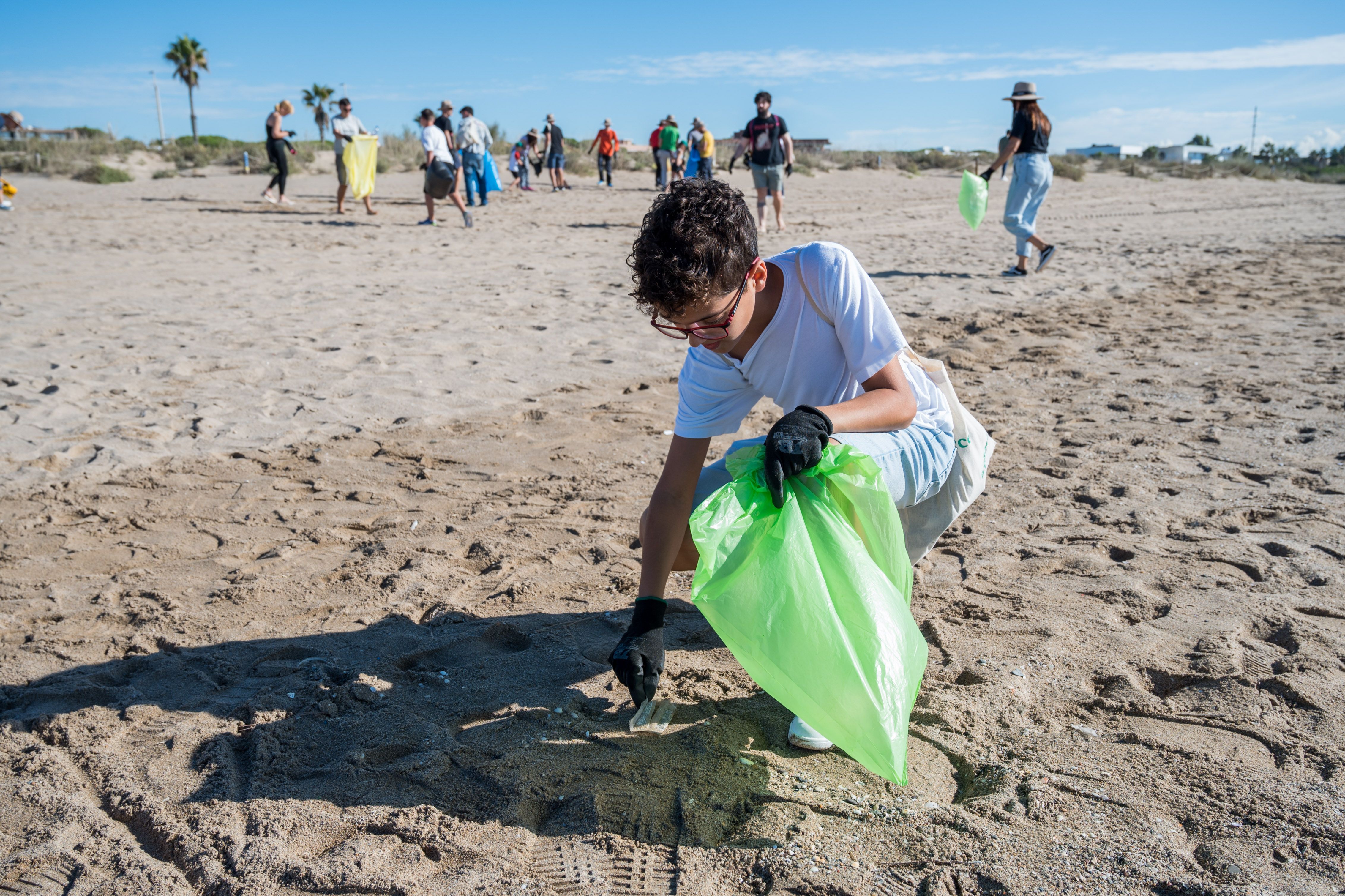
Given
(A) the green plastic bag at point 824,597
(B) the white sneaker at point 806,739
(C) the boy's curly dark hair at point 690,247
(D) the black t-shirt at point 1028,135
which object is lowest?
(B) the white sneaker at point 806,739

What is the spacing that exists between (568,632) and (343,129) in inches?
421

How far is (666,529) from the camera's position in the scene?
2137 millimetres

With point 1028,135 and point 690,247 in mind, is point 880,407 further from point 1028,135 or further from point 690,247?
point 1028,135

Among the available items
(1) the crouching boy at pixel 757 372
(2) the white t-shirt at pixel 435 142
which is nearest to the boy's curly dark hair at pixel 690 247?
(1) the crouching boy at pixel 757 372

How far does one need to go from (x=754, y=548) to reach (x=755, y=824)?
576 millimetres

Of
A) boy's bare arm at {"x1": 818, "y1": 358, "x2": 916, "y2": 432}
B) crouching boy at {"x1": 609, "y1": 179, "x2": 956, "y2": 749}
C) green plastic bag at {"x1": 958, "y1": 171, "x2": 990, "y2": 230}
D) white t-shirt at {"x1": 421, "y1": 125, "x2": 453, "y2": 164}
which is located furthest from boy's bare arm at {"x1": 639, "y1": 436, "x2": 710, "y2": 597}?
white t-shirt at {"x1": 421, "y1": 125, "x2": 453, "y2": 164}

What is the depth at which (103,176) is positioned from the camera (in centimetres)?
1770

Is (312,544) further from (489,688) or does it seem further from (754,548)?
(754,548)

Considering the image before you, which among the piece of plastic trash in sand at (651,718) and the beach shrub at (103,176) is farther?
the beach shrub at (103,176)

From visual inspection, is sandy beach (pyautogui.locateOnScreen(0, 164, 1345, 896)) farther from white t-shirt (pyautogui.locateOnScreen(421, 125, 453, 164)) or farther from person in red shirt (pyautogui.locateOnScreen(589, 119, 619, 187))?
person in red shirt (pyautogui.locateOnScreen(589, 119, 619, 187))

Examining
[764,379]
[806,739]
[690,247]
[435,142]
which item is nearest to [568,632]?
[806,739]

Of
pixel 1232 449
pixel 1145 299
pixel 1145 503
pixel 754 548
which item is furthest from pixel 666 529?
pixel 1145 299

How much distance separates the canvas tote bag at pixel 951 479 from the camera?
Result: 7.34 feet

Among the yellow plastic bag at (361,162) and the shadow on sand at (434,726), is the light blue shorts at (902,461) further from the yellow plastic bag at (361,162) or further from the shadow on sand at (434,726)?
the yellow plastic bag at (361,162)
